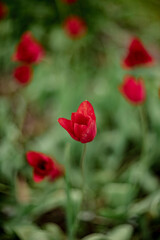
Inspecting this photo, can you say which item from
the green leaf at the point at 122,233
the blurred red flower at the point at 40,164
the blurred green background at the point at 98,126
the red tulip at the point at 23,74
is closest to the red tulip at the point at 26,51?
the red tulip at the point at 23,74

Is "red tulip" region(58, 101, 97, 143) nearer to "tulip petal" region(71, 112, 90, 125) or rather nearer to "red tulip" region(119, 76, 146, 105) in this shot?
"tulip petal" region(71, 112, 90, 125)

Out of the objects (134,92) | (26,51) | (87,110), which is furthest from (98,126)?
(87,110)

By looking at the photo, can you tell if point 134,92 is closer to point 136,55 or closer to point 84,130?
point 136,55

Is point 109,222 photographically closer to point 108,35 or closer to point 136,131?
point 136,131

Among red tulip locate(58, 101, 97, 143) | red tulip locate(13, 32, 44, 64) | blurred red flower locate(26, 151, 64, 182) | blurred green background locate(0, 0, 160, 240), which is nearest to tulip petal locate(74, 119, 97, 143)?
red tulip locate(58, 101, 97, 143)

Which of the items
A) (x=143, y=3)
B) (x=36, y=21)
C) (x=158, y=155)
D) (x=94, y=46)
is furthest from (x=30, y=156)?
(x=143, y=3)
